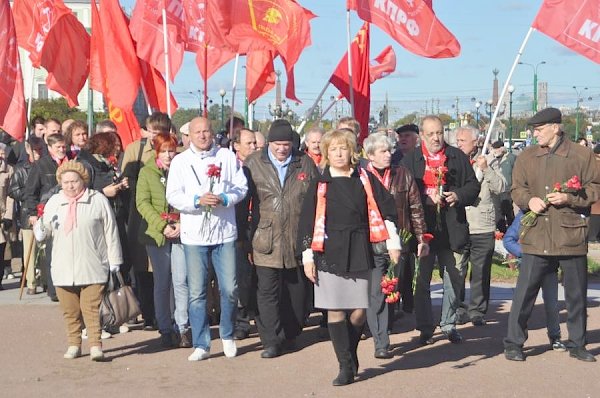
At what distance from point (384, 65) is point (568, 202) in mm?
8486

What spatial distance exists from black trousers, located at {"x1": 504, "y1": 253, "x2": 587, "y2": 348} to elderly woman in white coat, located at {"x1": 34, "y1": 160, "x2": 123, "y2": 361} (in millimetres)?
3254

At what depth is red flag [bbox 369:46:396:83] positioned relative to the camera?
54.0 feet

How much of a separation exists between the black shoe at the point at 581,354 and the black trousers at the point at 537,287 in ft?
0.12

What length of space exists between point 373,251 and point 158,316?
2447 millimetres

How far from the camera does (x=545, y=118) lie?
8602mm

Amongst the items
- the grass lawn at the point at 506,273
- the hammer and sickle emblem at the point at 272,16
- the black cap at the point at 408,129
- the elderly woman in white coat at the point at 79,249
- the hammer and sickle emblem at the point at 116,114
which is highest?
the hammer and sickle emblem at the point at 272,16

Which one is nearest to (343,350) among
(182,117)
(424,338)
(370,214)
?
(370,214)

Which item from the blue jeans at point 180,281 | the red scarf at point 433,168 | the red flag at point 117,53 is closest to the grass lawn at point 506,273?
the red scarf at point 433,168

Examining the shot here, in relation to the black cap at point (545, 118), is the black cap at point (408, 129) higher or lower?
lower

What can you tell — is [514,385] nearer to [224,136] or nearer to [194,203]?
[194,203]

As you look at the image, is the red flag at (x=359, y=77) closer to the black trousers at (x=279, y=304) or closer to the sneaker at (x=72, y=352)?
the black trousers at (x=279, y=304)

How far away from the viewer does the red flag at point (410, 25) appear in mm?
12289

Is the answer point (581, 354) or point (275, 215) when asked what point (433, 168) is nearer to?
point (275, 215)

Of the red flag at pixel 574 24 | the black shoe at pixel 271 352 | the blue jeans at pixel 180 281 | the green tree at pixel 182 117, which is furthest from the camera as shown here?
the green tree at pixel 182 117
